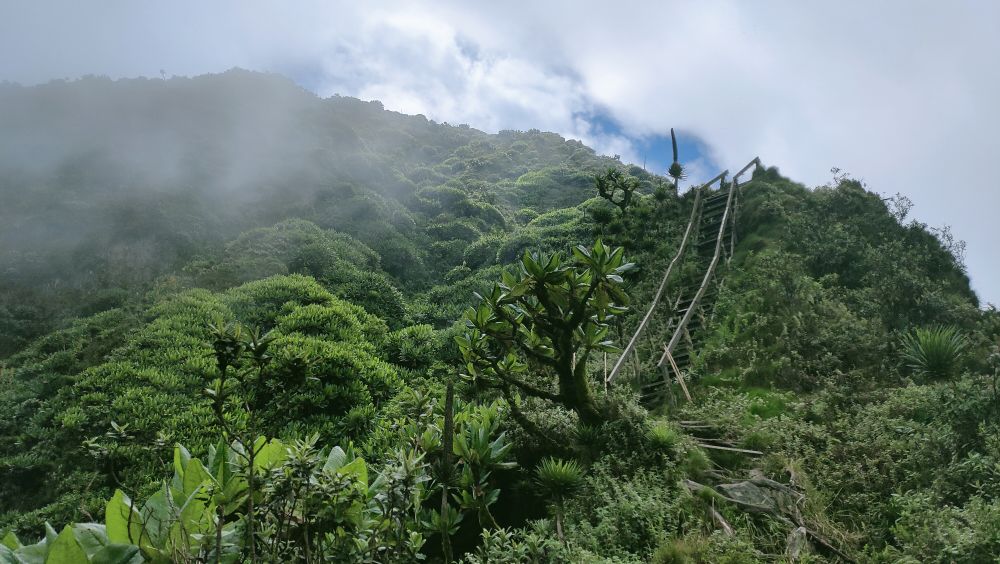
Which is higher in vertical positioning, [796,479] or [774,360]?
[774,360]

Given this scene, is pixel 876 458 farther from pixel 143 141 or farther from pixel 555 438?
pixel 143 141

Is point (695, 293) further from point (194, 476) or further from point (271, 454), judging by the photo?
point (194, 476)

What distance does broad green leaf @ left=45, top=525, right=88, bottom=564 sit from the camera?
2.35 meters

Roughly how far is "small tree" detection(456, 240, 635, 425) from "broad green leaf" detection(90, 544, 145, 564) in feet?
10.5

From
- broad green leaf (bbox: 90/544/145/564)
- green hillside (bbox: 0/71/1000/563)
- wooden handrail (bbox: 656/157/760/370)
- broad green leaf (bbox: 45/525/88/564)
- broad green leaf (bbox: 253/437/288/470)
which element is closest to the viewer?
broad green leaf (bbox: 45/525/88/564)

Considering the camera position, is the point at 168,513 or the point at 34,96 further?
the point at 34,96

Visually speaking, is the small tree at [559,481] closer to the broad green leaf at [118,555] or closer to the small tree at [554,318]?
the small tree at [554,318]

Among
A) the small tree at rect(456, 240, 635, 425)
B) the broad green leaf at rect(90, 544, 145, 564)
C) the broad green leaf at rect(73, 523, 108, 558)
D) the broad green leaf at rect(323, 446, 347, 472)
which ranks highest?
the small tree at rect(456, 240, 635, 425)

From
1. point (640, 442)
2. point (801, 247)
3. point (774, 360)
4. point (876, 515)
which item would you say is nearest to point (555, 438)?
point (640, 442)

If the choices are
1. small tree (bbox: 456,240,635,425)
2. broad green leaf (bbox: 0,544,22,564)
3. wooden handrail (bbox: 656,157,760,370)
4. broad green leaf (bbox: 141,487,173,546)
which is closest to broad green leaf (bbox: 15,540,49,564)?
broad green leaf (bbox: 0,544,22,564)

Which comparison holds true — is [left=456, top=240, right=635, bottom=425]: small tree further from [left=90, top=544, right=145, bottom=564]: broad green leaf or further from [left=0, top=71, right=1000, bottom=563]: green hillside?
[left=90, top=544, right=145, bottom=564]: broad green leaf

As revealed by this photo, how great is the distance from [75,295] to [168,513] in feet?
45.0

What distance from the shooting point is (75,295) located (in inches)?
520

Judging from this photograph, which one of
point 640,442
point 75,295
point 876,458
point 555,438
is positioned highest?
point 876,458
